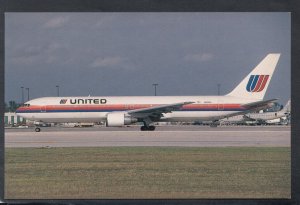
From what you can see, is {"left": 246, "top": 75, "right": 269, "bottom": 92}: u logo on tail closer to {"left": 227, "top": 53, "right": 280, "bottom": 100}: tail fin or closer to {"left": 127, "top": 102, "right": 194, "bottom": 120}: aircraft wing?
{"left": 227, "top": 53, "right": 280, "bottom": 100}: tail fin

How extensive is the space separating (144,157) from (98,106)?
2106 cm

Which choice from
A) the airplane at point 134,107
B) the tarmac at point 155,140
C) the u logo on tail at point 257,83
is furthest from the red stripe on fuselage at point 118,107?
the tarmac at point 155,140

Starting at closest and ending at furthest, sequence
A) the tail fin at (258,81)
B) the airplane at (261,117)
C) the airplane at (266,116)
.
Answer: the tail fin at (258,81) → the airplane at (261,117) → the airplane at (266,116)

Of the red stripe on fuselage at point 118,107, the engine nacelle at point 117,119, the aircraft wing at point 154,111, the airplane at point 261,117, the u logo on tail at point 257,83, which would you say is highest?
the u logo on tail at point 257,83

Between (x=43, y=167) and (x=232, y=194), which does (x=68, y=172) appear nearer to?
(x=43, y=167)

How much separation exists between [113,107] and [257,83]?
1090cm

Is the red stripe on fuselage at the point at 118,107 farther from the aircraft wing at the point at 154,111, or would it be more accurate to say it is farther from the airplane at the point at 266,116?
the airplane at the point at 266,116

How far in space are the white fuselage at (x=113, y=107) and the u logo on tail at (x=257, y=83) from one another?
3.23 metres

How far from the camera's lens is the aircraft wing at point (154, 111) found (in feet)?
103

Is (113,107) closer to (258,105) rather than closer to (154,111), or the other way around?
(154,111)

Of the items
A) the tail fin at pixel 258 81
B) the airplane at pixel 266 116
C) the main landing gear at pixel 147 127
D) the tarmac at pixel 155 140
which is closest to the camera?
the tarmac at pixel 155 140

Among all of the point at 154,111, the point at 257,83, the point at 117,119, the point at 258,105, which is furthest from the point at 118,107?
the point at 257,83

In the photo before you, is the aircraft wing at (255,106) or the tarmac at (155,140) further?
the aircraft wing at (255,106)
